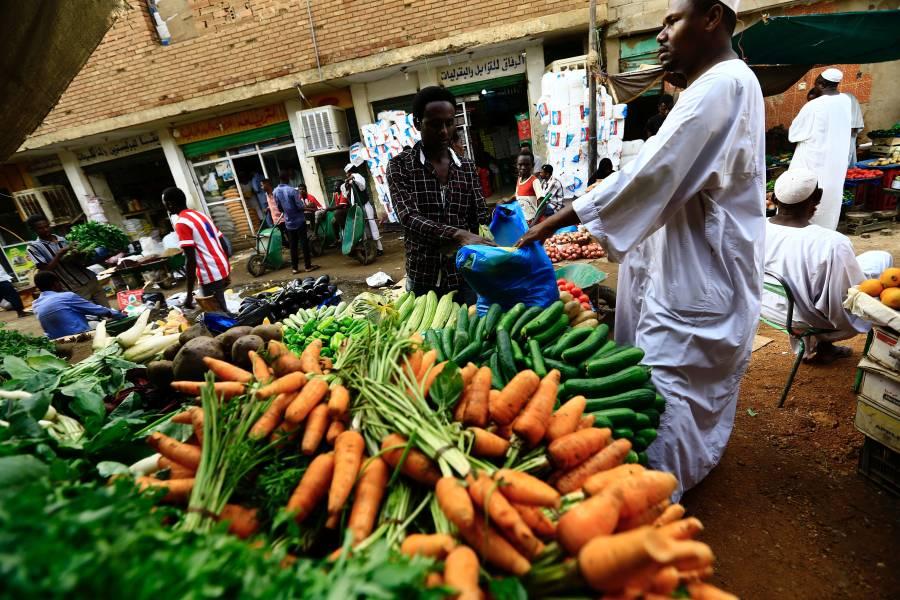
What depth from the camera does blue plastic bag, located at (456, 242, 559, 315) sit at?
8.03ft

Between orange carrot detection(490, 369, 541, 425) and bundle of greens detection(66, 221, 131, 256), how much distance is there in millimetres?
A: 10801

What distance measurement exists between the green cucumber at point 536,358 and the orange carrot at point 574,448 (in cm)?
47

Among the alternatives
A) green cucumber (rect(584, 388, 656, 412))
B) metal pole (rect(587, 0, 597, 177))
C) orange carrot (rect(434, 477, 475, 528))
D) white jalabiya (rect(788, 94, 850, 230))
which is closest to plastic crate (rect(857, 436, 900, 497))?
green cucumber (rect(584, 388, 656, 412))

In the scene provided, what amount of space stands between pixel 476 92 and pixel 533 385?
433 inches

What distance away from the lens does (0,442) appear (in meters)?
1.27

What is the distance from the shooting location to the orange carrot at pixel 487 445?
129 centimetres

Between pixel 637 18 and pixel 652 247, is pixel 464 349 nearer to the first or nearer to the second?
pixel 652 247

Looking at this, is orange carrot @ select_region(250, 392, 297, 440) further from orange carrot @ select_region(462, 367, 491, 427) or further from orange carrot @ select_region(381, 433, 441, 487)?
orange carrot @ select_region(462, 367, 491, 427)

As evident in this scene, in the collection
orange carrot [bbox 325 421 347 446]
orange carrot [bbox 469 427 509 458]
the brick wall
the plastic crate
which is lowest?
the plastic crate

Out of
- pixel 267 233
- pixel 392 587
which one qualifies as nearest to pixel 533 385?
pixel 392 587

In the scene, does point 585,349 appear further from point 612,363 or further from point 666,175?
point 666,175

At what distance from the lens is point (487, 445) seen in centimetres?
129

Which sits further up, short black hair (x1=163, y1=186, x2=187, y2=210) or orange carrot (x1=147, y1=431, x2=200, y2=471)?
short black hair (x1=163, y1=186, x2=187, y2=210)

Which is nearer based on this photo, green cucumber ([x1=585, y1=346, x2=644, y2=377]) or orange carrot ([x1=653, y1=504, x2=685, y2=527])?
orange carrot ([x1=653, y1=504, x2=685, y2=527])
